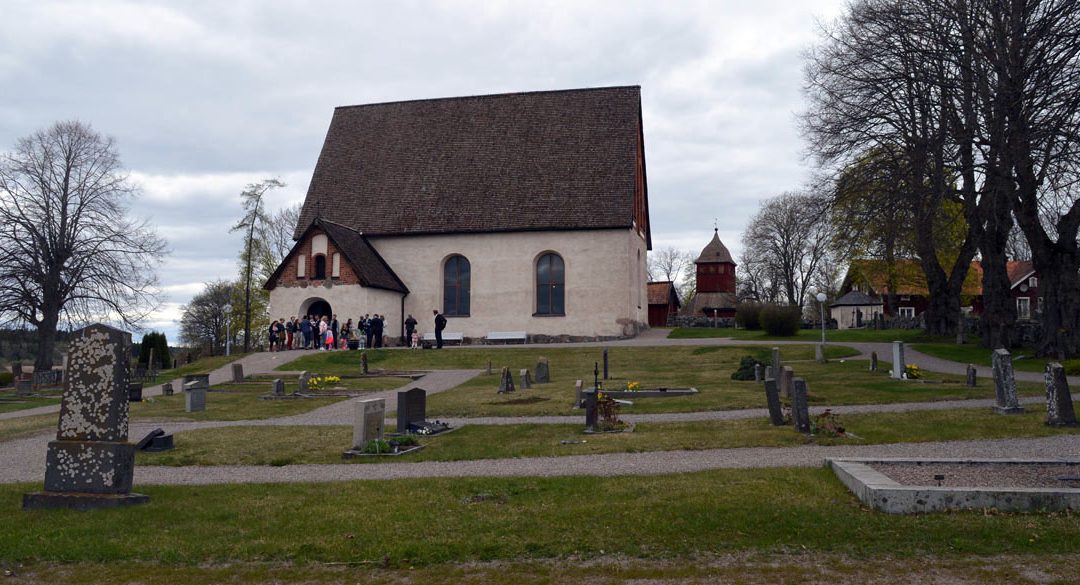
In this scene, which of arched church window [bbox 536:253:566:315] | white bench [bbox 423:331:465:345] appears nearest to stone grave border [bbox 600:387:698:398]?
arched church window [bbox 536:253:566:315]

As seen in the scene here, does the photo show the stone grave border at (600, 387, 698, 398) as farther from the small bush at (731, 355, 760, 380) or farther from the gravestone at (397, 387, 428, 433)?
the gravestone at (397, 387, 428, 433)

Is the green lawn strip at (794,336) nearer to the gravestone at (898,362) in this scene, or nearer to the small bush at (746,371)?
the small bush at (746,371)

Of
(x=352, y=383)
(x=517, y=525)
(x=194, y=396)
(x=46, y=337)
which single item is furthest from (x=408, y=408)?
(x=46, y=337)

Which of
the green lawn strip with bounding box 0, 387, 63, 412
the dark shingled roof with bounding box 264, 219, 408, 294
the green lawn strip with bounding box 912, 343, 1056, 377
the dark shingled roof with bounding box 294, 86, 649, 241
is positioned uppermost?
the dark shingled roof with bounding box 294, 86, 649, 241

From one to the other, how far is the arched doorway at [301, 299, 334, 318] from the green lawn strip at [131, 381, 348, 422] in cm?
1467

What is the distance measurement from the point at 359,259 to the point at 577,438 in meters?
28.1

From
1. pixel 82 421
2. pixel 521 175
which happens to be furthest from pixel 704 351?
pixel 82 421

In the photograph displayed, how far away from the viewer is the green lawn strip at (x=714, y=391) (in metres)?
18.0

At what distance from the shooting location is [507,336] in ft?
135

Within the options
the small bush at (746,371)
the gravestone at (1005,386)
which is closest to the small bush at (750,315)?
the small bush at (746,371)

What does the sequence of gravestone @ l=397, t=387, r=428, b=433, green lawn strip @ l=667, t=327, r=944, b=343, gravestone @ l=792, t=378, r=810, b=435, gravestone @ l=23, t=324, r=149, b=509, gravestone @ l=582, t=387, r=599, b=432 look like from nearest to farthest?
gravestone @ l=23, t=324, r=149, b=509
gravestone @ l=792, t=378, r=810, b=435
gravestone @ l=582, t=387, r=599, b=432
gravestone @ l=397, t=387, r=428, b=433
green lawn strip @ l=667, t=327, r=944, b=343

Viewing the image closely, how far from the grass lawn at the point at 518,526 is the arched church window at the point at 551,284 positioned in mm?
32010

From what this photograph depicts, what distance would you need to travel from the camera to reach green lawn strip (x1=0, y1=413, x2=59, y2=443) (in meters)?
16.6

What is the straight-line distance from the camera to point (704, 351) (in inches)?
1287
